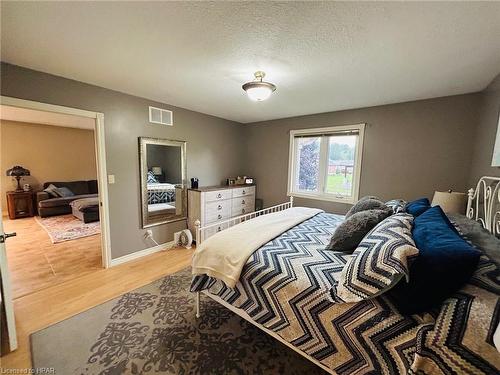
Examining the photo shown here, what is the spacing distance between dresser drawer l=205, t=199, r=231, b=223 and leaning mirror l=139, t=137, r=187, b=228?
474 millimetres

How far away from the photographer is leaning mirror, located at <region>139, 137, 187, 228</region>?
3055 mm

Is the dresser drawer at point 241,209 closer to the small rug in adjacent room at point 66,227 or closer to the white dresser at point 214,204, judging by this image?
the white dresser at point 214,204

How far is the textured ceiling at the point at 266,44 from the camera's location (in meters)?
1.22

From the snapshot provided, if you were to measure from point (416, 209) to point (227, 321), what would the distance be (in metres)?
1.94

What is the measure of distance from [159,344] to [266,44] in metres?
2.49

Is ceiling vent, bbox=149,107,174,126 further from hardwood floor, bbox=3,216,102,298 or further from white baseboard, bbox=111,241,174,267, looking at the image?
hardwood floor, bbox=3,216,102,298

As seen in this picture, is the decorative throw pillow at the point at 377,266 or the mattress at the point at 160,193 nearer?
the decorative throw pillow at the point at 377,266

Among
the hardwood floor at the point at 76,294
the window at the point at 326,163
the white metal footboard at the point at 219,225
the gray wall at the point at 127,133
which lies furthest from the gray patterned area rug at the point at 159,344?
the window at the point at 326,163

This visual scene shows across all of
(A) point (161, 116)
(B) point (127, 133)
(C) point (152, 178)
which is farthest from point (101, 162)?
(A) point (161, 116)

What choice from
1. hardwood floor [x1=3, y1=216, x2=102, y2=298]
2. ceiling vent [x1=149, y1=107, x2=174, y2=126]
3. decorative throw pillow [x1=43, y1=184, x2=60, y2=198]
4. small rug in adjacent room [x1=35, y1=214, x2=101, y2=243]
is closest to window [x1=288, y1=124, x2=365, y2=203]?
ceiling vent [x1=149, y1=107, x2=174, y2=126]

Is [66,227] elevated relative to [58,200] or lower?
lower

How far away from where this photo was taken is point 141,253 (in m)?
3.08

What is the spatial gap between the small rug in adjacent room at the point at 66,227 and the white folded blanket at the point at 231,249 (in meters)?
3.43

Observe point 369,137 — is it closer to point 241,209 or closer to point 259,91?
point 259,91
